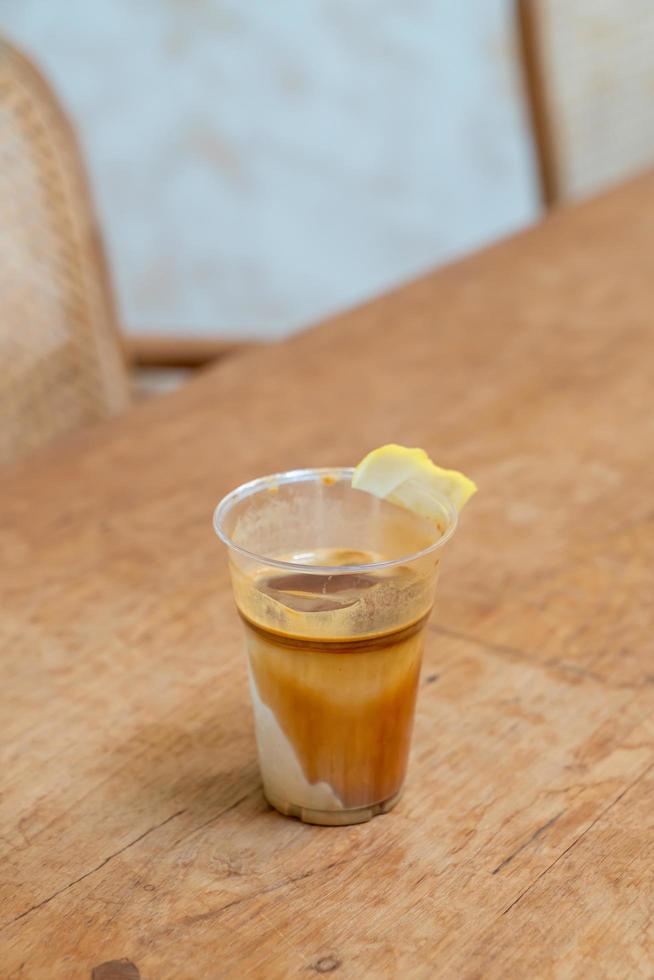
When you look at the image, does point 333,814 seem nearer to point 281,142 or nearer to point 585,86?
point 585,86

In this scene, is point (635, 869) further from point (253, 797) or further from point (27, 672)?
point (27, 672)

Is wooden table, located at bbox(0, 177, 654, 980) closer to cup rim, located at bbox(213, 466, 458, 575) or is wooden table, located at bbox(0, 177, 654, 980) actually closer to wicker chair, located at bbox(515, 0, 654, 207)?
cup rim, located at bbox(213, 466, 458, 575)

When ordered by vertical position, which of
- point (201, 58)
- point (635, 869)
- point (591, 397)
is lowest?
point (201, 58)

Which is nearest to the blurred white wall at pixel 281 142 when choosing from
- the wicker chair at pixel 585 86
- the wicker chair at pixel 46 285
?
the wicker chair at pixel 585 86

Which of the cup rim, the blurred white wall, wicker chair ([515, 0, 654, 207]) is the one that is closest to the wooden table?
the cup rim

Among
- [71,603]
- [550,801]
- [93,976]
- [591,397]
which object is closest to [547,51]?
[591,397]

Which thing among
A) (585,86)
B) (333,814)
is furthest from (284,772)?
(585,86)
